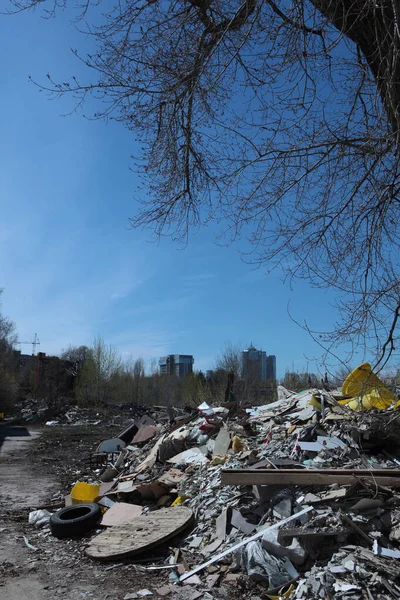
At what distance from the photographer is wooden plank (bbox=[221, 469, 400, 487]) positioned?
4.95m

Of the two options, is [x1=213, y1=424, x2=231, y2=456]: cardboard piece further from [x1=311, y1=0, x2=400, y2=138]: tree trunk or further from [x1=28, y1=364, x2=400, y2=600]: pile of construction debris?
[x1=311, y1=0, x2=400, y2=138]: tree trunk

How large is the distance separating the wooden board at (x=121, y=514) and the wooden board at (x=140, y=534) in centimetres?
32

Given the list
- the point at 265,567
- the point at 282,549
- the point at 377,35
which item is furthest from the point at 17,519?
the point at 377,35

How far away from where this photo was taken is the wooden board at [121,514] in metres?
6.41

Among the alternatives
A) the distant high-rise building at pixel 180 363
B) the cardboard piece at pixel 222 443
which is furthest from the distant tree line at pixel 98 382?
the cardboard piece at pixel 222 443

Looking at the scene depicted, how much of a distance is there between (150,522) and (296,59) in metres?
5.23

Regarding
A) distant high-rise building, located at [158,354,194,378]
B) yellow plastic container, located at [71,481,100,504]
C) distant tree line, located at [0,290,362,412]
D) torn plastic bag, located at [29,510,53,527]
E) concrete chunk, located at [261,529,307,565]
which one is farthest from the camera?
distant high-rise building, located at [158,354,194,378]

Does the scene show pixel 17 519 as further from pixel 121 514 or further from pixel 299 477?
pixel 299 477

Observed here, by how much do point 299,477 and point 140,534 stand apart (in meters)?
1.98

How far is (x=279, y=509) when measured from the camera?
16.8ft

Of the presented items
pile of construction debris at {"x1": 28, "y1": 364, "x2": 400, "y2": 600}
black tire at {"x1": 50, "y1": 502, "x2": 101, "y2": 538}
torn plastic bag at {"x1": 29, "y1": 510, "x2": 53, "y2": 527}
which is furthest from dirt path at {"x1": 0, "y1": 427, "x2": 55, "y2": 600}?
pile of construction debris at {"x1": 28, "y1": 364, "x2": 400, "y2": 600}

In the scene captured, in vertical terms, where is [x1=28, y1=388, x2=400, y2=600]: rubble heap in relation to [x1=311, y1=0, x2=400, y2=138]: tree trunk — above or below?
below

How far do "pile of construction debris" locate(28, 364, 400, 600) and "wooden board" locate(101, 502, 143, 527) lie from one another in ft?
0.06

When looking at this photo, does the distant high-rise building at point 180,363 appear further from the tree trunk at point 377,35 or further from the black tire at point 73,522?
the tree trunk at point 377,35
